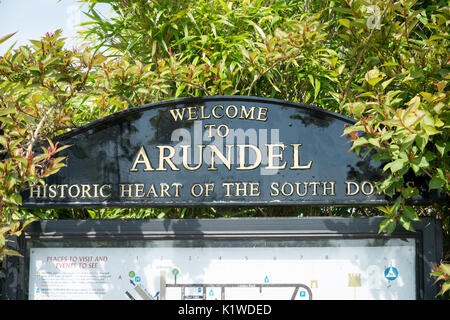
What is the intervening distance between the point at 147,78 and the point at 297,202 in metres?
1.14

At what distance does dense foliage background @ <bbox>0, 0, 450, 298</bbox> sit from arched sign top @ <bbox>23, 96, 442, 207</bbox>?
0.14 meters

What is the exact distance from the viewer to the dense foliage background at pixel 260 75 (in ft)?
8.88

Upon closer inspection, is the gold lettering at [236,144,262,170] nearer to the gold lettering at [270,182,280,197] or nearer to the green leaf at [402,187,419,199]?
the gold lettering at [270,182,280,197]

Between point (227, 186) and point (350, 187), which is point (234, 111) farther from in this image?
point (350, 187)

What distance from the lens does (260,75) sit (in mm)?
3344

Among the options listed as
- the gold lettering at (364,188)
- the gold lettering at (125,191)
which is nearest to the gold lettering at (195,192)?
the gold lettering at (125,191)

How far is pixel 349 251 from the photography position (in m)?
2.86

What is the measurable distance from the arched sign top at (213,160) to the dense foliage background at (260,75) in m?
0.14

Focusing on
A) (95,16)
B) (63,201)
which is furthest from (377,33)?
(95,16)

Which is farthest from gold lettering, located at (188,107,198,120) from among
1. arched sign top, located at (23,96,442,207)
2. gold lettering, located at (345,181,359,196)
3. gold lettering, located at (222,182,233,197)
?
gold lettering, located at (345,181,359,196)

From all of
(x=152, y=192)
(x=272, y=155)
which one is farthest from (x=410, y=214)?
(x=152, y=192)

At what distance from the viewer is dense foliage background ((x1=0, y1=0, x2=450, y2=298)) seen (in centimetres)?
271

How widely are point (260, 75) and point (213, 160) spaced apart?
684mm
